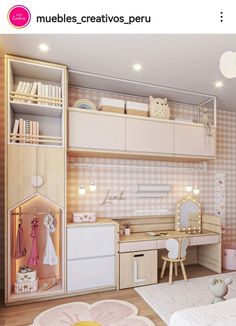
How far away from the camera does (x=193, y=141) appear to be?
3.56 meters

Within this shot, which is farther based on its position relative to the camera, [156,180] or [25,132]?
[156,180]

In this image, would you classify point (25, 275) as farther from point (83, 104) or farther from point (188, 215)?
point (188, 215)

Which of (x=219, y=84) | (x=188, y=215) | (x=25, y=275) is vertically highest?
(x=219, y=84)

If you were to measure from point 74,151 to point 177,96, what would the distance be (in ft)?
6.23

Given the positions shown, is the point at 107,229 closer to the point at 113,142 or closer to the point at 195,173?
the point at 113,142

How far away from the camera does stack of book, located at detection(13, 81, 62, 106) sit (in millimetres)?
2709

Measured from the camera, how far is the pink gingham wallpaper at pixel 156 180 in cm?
342

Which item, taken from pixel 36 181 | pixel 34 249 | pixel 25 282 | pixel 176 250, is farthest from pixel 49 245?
pixel 176 250

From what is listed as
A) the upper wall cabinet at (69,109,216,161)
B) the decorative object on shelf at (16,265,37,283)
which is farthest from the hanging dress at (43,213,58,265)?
the upper wall cabinet at (69,109,216,161)

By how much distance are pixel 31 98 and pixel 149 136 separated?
159 cm

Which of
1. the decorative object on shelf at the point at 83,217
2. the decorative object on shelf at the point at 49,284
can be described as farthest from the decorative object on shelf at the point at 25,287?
the decorative object on shelf at the point at 83,217

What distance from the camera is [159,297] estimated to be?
2.77m

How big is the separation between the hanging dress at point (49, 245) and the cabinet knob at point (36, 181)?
1.63ft

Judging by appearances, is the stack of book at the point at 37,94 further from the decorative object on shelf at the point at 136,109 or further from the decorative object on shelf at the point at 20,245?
the decorative object on shelf at the point at 20,245
